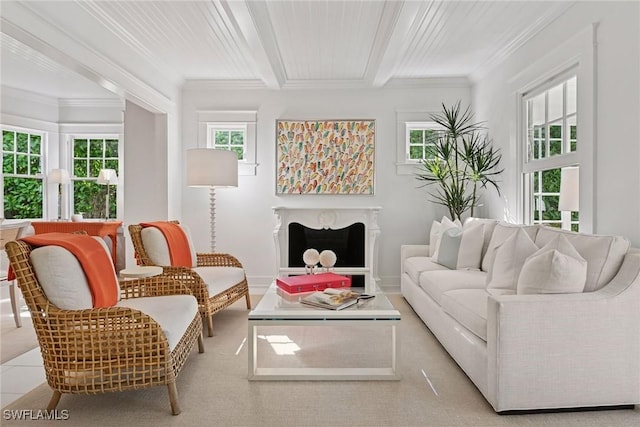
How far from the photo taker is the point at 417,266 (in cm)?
432

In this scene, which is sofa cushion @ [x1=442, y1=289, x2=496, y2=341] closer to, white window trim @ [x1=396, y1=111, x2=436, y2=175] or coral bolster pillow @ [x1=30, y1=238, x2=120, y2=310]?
coral bolster pillow @ [x1=30, y1=238, x2=120, y2=310]

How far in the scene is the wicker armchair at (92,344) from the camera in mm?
2176

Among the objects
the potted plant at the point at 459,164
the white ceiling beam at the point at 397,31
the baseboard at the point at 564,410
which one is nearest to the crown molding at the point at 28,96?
the white ceiling beam at the point at 397,31

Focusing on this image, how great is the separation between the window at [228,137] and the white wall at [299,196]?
204 millimetres

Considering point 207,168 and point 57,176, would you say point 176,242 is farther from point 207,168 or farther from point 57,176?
point 57,176

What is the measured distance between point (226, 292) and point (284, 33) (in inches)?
92.1

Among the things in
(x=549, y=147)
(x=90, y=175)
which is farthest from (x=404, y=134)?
(x=90, y=175)

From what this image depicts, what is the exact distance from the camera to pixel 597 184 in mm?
2971

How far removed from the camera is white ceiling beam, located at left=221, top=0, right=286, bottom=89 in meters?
3.25

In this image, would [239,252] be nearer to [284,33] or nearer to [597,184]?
[284,33]

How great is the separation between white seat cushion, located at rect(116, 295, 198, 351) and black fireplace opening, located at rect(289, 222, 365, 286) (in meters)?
2.55

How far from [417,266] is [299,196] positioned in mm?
1896

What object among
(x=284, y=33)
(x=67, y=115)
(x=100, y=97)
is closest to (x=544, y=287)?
(x=284, y=33)

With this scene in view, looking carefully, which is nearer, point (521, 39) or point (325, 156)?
point (521, 39)
